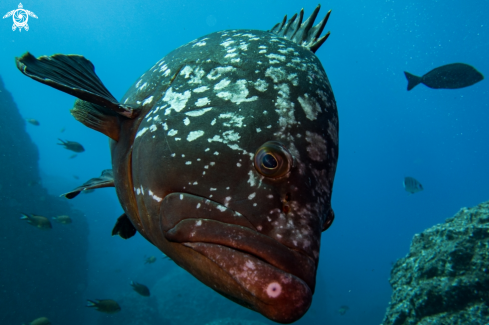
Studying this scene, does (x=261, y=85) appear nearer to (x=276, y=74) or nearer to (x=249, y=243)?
(x=276, y=74)

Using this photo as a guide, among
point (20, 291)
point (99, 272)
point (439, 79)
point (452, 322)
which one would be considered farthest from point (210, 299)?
point (439, 79)

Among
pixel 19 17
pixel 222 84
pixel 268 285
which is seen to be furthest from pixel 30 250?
pixel 19 17

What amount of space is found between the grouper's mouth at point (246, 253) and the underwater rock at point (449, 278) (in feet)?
18.4

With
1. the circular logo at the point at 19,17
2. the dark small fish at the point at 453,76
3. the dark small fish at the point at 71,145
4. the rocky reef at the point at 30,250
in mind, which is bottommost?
the rocky reef at the point at 30,250

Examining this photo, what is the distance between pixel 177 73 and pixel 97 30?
15492 cm

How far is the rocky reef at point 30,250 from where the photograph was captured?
14.5 metres

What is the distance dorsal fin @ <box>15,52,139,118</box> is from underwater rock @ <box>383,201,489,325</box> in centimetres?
660

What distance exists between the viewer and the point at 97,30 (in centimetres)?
12494

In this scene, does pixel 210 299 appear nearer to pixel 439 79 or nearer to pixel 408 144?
pixel 439 79

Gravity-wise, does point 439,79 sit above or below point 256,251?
above

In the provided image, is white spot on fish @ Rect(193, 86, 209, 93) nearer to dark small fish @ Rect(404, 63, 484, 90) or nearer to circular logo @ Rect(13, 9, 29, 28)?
dark small fish @ Rect(404, 63, 484, 90)

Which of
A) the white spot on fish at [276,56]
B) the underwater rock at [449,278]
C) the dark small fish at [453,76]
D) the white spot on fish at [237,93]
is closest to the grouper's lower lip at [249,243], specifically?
the white spot on fish at [237,93]

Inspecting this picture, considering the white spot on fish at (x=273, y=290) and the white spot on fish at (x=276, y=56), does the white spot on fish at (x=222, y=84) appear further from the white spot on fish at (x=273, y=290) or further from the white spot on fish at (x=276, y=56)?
the white spot on fish at (x=273, y=290)

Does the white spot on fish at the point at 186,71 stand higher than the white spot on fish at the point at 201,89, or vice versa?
the white spot on fish at the point at 186,71
